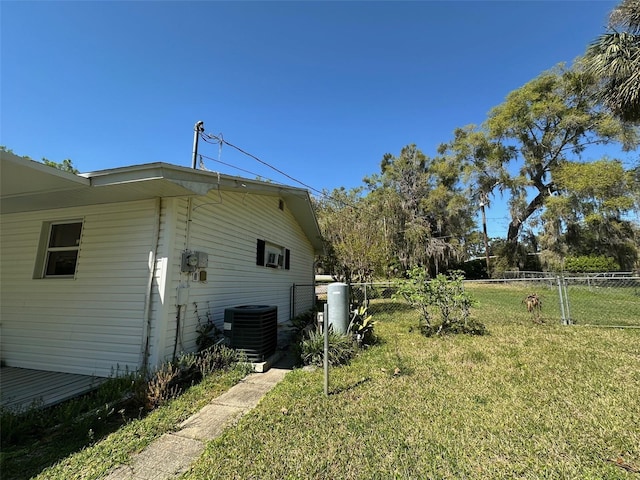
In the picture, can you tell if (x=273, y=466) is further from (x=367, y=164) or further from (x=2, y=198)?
(x=367, y=164)

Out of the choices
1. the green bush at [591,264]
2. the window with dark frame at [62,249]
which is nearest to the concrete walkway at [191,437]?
the window with dark frame at [62,249]

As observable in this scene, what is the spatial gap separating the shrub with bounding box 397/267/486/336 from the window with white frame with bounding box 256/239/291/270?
3497 millimetres

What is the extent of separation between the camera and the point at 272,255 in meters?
7.92

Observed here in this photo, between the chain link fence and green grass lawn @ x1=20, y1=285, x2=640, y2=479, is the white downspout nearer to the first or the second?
green grass lawn @ x1=20, y1=285, x2=640, y2=479

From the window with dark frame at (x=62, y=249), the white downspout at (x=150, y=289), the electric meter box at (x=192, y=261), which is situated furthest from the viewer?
the window with dark frame at (x=62, y=249)

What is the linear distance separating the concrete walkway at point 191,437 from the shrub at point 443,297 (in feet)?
12.3

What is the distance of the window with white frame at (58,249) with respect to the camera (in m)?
4.66

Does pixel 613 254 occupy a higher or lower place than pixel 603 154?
lower

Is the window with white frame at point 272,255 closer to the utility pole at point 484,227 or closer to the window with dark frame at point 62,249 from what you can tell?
the window with dark frame at point 62,249

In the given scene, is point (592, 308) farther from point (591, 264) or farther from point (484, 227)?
point (484, 227)

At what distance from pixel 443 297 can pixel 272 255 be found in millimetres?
4520

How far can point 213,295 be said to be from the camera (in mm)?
5098

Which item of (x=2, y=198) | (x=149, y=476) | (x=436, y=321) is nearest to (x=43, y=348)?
(x=2, y=198)

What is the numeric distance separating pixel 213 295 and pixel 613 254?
2446 cm
